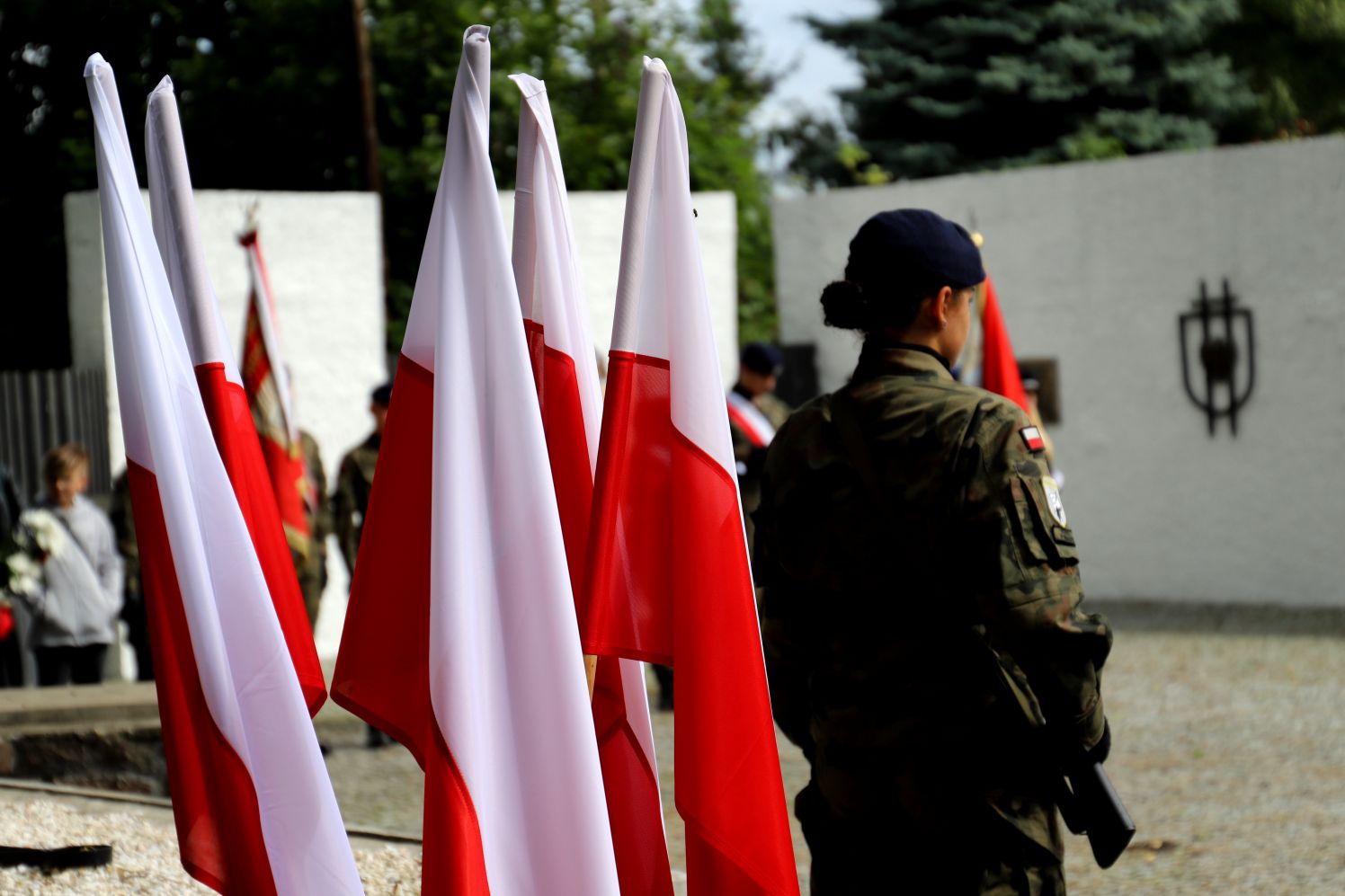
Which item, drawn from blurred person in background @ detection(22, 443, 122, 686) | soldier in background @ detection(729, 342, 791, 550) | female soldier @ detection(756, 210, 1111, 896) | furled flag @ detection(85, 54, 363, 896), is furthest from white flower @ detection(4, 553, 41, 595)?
female soldier @ detection(756, 210, 1111, 896)

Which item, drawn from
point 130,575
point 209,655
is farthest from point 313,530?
point 209,655

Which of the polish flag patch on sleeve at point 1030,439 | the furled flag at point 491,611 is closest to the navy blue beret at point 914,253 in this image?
the polish flag patch on sleeve at point 1030,439

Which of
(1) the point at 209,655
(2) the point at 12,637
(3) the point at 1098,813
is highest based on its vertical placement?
(1) the point at 209,655

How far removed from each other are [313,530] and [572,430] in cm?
596

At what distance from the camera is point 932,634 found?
327 centimetres

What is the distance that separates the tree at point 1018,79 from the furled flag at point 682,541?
787 inches

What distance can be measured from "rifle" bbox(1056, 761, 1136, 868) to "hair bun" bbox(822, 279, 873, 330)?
88cm

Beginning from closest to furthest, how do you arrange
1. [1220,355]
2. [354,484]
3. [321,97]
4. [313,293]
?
[354,484] → [313,293] → [1220,355] → [321,97]

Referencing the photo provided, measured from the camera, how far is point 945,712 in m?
3.27

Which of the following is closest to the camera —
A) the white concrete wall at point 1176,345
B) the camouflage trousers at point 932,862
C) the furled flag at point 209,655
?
the camouflage trousers at point 932,862

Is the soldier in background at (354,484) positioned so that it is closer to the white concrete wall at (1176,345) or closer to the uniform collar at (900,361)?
the white concrete wall at (1176,345)

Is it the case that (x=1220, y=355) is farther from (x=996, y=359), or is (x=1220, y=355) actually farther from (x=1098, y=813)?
(x=1098, y=813)

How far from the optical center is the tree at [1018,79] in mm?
23234

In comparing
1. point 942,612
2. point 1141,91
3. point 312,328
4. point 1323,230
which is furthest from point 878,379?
point 1141,91
